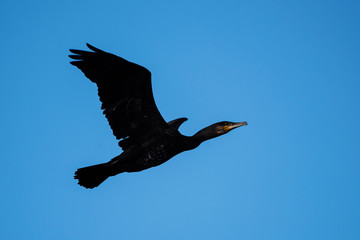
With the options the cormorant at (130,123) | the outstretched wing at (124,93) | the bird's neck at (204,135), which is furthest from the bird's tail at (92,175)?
the bird's neck at (204,135)

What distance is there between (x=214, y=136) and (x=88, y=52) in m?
2.45

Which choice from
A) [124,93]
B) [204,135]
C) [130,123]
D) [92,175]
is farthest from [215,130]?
[92,175]

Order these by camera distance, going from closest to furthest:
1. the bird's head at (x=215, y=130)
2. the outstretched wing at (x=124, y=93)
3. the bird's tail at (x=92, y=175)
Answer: the outstretched wing at (x=124, y=93), the bird's tail at (x=92, y=175), the bird's head at (x=215, y=130)

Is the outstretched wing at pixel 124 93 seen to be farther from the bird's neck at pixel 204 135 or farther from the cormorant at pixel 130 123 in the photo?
the bird's neck at pixel 204 135

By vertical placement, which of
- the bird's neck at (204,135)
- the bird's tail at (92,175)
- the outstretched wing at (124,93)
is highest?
the outstretched wing at (124,93)

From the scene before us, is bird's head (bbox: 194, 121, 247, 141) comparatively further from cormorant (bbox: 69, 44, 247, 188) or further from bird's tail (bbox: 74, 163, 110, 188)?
bird's tail (bbox: 74, 163, 110, 188)

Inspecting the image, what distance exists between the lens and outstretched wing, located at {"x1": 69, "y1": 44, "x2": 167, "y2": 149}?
36.8 ft

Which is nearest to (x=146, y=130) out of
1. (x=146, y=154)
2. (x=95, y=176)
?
(x=146, y=154)

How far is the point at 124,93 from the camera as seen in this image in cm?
1138

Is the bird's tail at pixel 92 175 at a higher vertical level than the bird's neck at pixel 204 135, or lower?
lower

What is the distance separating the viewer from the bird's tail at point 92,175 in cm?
1150

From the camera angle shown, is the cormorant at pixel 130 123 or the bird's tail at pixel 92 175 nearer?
the cormorant at pixel 130 123

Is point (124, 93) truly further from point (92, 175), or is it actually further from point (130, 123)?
point (92, 175)

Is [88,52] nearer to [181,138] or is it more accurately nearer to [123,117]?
[123,117]
